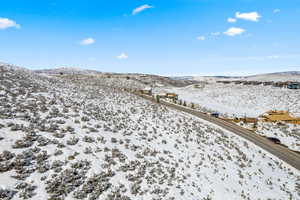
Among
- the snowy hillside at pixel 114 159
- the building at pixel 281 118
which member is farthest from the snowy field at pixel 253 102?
the snowy hillside at pixel 114 159

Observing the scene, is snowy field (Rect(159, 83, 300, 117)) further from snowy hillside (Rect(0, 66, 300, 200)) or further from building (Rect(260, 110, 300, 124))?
snowy hillside (Rect(0, 66, 300, 200))

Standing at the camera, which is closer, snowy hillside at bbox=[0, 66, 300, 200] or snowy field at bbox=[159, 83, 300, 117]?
snowy hillside at bbox=[0, 66, 300, 200]

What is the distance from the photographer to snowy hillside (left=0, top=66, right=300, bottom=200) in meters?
9.32

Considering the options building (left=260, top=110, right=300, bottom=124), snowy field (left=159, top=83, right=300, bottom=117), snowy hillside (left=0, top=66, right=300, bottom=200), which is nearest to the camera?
snowy hillside (left=0, top=66, right=300, bottom=200)

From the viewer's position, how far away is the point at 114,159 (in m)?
12.5

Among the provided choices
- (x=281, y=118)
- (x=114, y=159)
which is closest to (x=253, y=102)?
(x=281, y=118)

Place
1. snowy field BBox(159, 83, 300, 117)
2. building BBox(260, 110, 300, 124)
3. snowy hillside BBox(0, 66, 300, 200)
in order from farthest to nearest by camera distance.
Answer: snowy field BBox(159, 83, 300, 117) → building BBox(260, 110, 300, 124) → snowy hillside BBox(0, 66, 300, 200)

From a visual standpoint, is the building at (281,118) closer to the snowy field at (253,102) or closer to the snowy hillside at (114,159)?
the snowy field at (253,102)

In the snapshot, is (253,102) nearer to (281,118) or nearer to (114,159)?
(281,118)

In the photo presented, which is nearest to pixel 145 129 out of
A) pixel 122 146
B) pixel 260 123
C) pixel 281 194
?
pixel 122 146

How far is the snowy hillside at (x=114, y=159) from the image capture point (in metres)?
9.32

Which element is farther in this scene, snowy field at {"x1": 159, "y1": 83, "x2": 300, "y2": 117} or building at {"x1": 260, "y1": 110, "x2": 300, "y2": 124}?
snowy field at {"x1": 159, "y1": 83, "x2": 300, "y2": 117}

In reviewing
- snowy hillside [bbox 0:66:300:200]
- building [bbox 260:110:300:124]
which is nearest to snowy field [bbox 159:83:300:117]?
Answer: building [bbox 260:110:300:124]

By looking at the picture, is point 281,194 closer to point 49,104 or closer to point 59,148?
point 59,148
